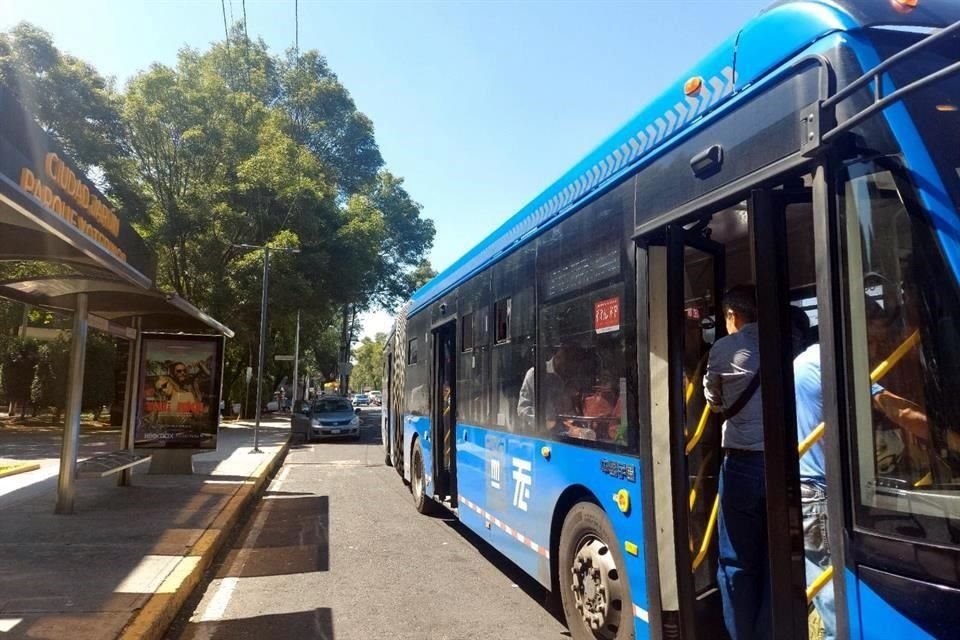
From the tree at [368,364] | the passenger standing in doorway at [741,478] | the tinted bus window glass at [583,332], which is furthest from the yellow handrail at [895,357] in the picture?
the tree at [368,364]

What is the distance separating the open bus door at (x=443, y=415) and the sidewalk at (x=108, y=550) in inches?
105

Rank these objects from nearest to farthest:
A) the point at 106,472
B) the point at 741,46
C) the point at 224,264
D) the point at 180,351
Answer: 1. the point at 741,46
2. the point at 106,472
3. the point at 180,351
4. the point at 224,264

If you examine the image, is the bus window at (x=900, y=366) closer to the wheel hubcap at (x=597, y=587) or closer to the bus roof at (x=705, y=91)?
the bus roof at (x=705, y=91)

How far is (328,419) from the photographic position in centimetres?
2569

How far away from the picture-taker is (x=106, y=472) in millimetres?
8891

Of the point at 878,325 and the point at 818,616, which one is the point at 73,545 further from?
the point at 878,325

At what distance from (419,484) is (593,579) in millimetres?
6137

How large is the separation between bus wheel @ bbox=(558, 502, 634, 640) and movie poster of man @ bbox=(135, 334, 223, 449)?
368 inches

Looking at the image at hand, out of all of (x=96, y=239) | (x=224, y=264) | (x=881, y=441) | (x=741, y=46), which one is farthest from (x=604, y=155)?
(x=224, y=264)

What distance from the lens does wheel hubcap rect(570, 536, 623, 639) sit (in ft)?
13.0

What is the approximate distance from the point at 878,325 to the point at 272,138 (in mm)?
27694

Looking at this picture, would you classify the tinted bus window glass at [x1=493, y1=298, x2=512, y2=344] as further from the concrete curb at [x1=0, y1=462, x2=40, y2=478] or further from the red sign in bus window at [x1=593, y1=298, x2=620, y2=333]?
the concrete curb at [x1=0, y1=462, x2=40, y2=478]

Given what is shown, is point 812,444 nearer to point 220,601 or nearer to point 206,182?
point 220,601

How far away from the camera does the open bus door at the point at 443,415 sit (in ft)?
28.6
